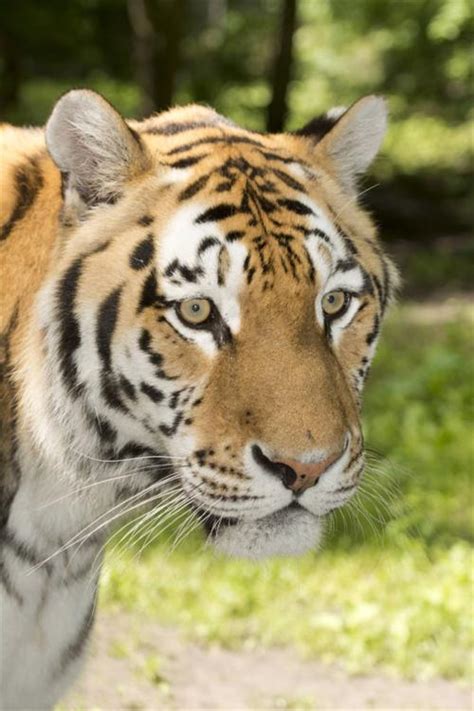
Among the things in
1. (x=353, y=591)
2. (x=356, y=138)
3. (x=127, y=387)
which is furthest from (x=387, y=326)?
(x=127, y=387)

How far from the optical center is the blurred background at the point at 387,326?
4.35m

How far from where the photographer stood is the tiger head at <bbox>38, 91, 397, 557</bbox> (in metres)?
2.25

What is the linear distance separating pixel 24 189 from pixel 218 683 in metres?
2.18

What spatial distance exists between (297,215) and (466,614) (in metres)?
2.52

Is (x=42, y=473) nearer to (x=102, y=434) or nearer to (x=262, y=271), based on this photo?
(x=102, y=434)

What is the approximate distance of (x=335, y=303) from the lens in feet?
8.00

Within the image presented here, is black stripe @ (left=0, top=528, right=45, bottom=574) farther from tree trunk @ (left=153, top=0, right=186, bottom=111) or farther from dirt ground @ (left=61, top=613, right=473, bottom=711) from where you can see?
tree trunk @ (left=153, top=0, right=186, bottom=111)

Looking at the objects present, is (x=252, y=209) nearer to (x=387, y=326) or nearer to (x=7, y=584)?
(x=7, y=584)

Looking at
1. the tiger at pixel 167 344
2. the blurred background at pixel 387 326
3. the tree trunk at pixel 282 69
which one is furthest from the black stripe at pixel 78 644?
the tree trunk at pixel 282 69

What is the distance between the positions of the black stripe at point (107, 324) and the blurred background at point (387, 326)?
41 centimetres

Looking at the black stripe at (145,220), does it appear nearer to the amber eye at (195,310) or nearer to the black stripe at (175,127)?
the amber eye at (195,310)

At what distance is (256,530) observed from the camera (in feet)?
7.66

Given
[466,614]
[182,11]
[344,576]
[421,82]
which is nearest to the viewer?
[466,614]

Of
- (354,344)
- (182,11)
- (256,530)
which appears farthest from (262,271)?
(182,11)
